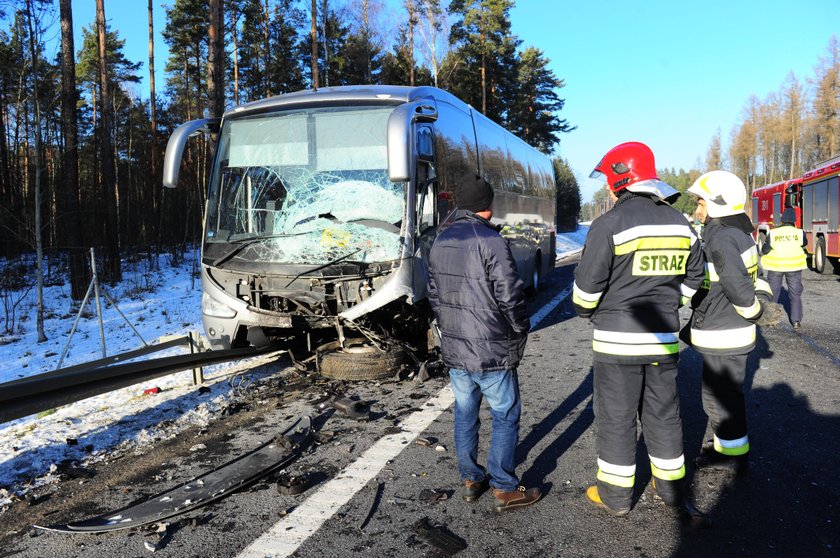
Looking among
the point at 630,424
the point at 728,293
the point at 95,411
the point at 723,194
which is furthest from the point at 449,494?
the point at 95,411

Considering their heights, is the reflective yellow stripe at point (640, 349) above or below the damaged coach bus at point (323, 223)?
below

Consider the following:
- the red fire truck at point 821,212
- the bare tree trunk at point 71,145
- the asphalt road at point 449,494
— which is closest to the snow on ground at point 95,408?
the asphalt road at point 449,494

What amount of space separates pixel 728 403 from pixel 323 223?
12.9ft

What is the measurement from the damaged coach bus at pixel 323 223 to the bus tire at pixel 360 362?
→ 14 mm

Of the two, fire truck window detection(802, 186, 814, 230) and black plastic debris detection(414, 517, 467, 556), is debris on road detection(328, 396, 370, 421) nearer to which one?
black plastic debris detection(414, 517, 467, 556)

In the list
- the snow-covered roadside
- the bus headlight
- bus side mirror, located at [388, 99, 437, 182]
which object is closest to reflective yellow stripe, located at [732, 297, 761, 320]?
bus side mirror, located at [388, 99, 437, 182]

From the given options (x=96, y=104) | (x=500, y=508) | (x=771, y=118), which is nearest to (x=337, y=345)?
(x=500, y=508)

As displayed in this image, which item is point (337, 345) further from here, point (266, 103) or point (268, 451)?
point (266, 103)

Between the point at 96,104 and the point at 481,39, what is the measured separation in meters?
25.4

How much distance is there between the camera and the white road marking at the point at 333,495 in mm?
2779

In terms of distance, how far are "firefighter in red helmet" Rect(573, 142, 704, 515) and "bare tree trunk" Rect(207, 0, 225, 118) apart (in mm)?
12144

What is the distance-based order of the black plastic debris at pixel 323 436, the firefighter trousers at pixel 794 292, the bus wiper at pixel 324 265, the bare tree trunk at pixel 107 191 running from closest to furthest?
1. the black plastic debris at pixel 323 436
2. the bus wiper at pixel 324 265
3. the firefighter trousers at pixel 794 292
4. the bare tree trunk at pixel 107 191

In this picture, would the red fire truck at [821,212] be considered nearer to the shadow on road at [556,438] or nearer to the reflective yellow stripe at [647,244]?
the shadow on road at [556,438]

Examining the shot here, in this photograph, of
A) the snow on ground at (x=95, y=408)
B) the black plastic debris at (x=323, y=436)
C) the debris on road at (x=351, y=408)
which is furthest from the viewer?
the debris on road at (x=351, y=408)
